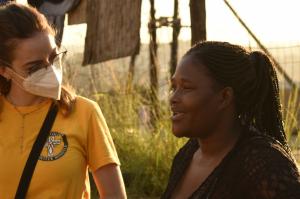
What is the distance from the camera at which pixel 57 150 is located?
10.9 ft

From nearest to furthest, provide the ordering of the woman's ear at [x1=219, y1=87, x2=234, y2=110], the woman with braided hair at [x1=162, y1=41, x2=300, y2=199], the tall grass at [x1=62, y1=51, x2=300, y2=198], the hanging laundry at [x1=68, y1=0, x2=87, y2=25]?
1. the woman with braided hair at [x1=162, y1=41, x2=300, y2=199]
2. the woman's ear at [x1=219, y1=87, x2=234, y2=110]
3. the tall grass at [x1=62, y1=51, x2=300, y2=198]
4. the hanging laundry at [x1=68, y1=0, x2=87, y2=25]

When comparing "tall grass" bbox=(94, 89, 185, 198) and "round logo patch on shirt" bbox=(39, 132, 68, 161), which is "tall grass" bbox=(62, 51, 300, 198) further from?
"round logo patch on shirt" bbox=(39, 132, 68, 161)

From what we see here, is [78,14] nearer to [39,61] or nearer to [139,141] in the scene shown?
[139,141]

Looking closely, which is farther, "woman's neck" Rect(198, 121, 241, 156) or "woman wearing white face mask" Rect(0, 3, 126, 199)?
"woman wearing white face mask" Rect(0, 3, 126, 199)

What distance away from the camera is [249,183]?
251 centimetres

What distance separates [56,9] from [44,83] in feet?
15.1

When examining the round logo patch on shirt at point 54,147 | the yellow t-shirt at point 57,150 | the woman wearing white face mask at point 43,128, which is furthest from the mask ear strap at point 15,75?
the round logo patch on shirt at point 54,147

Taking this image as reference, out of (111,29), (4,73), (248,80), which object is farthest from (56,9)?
(248,80)

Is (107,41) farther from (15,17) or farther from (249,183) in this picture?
(249,183)

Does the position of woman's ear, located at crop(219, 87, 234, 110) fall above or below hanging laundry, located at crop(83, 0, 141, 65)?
above

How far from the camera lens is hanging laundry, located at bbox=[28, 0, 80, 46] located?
7734mm

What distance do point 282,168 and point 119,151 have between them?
5607 mm

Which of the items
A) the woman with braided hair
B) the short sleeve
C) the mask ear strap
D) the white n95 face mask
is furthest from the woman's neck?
the mask ear strap

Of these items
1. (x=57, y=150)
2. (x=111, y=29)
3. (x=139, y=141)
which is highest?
(x=57, y=150)
